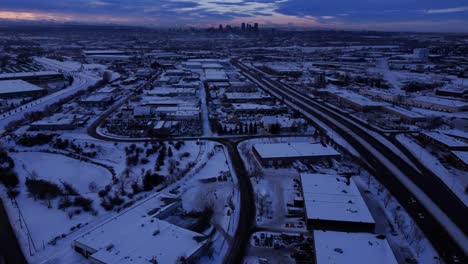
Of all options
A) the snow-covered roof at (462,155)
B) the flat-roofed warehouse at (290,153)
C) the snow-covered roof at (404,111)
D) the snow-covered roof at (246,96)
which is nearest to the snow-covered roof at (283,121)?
the flat-roofed warehouse at (290,153)

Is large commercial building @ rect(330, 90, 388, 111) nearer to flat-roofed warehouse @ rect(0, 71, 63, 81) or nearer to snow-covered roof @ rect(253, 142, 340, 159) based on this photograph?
snow-covered roof @ rect(253, 142, 340, 159)

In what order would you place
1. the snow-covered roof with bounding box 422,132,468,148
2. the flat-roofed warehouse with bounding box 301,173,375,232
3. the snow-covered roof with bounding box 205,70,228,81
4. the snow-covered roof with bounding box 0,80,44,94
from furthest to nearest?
the snow-covered roof with bounding box 205,70,228,81 → the snow-covered roof with bounding box 0,80,44,94 → the snow-covered roof with bounding box 422,132,468,148 → the flat-roofed warehouse with bounding box 301,173,375,232

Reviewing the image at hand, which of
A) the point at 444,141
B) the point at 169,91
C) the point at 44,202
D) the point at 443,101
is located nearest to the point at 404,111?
the point at 443,101

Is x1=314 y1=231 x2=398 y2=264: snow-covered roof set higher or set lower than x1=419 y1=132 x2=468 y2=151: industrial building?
lower

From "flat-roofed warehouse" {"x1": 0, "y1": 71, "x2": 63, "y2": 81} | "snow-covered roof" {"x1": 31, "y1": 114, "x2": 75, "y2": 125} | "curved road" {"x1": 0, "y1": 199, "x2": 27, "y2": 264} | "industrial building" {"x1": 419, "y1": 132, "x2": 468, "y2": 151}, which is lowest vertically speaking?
"curved road" {"x1": 0, "y1": 199, "x2": 27, "y2": 264}

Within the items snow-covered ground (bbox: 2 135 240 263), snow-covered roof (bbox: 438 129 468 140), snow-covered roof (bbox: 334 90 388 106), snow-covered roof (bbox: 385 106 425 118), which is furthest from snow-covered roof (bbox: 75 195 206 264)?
snow-covered roof (bbox: 334 90 388 106)

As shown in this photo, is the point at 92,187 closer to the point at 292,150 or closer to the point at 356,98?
the point at 292,150
